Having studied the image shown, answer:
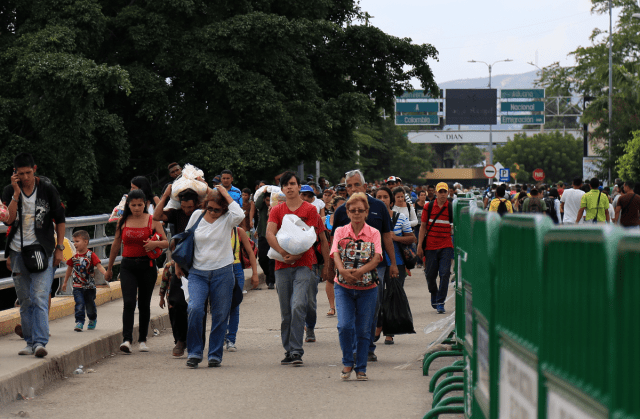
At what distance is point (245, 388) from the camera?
717 cm

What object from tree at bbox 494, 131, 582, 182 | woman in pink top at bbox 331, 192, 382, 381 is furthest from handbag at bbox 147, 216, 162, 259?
tree at bbox 494, 131, 582, 182

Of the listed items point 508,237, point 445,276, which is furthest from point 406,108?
point 508,237

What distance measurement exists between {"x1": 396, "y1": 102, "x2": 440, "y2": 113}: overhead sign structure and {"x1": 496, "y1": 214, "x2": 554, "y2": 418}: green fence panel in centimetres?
6618

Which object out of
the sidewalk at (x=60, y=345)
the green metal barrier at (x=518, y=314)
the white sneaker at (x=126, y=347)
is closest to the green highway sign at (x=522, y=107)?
the sidewalk at (x=60, y=345)

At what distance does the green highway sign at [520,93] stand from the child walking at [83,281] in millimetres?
68976

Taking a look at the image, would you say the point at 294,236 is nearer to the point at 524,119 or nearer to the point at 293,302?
the point at 293,302

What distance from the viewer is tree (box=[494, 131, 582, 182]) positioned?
306 ft

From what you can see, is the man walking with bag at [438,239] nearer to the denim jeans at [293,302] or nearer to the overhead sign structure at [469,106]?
the denim jeans at [293,302]

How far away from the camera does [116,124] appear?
23.3 metres

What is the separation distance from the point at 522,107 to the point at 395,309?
68503mm

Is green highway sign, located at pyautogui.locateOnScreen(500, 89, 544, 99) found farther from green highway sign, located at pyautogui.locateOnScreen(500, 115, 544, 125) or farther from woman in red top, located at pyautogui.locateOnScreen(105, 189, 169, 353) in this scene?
woman in red top, located at pyautogui.locateOnScreen(105, 189, 169, 353)

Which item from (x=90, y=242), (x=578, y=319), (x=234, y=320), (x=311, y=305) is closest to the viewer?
(x=578, y=319)

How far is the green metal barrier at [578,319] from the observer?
1.72 metres

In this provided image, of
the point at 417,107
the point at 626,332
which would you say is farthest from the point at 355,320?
the point at 417,107
